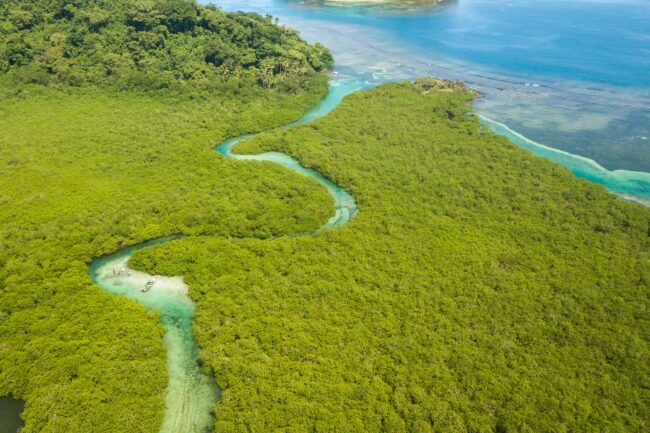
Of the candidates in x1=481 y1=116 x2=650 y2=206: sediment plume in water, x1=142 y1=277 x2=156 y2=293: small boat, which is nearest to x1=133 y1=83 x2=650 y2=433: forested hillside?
x1=142 y1=277 x2=156 y2=293: small boat

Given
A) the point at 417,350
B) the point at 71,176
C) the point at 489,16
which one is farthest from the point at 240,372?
the point at 489,16

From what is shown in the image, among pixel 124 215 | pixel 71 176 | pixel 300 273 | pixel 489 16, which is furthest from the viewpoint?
pixel 489 16

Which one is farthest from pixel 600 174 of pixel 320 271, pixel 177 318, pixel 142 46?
pixel 142 46

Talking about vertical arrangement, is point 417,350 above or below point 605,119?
below

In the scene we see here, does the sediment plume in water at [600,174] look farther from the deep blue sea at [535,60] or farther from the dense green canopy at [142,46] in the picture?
the dense green canopy at [142,46]

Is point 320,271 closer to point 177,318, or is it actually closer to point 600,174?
point 177,318

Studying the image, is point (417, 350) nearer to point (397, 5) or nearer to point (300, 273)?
point (300, 273)
